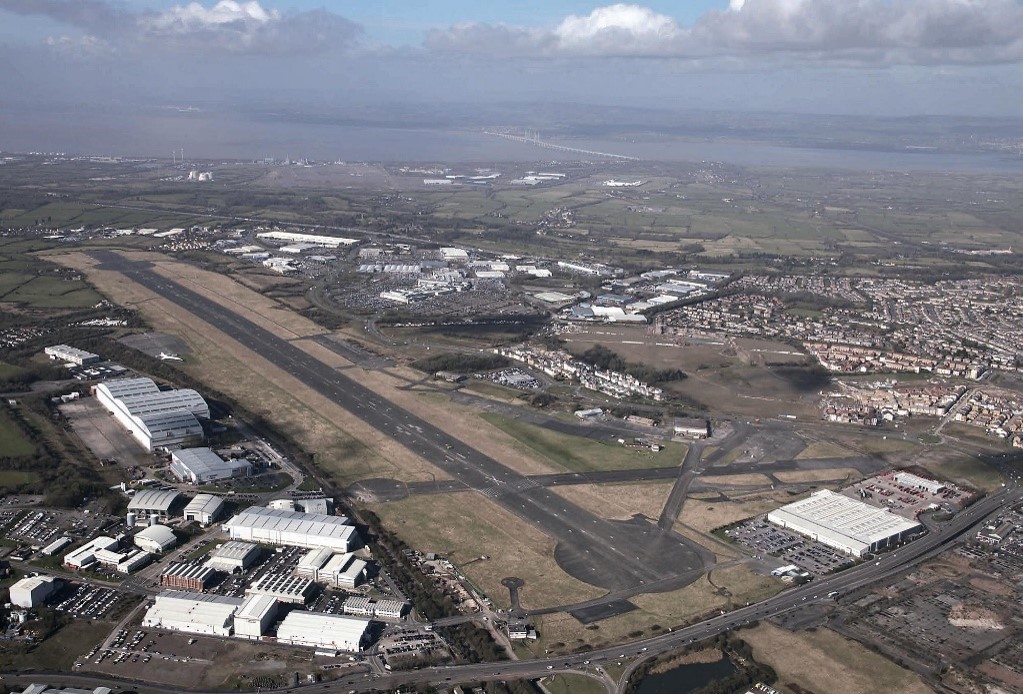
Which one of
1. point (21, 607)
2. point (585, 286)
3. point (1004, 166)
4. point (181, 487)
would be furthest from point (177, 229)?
point (1004, 166)

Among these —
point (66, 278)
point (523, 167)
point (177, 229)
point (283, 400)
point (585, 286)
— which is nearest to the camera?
point (283, 400)

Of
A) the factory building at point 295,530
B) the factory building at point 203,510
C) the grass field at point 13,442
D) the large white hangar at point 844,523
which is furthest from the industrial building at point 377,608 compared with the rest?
the grass field at point 13,442

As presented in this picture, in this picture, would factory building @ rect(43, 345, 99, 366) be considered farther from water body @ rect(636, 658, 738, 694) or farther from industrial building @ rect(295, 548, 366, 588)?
water body @ rect(636, 658, 738, 694)

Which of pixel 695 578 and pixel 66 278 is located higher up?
pixel 66 278

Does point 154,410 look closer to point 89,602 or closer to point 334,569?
point 89,602

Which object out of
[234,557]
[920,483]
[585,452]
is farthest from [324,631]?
[920,483]

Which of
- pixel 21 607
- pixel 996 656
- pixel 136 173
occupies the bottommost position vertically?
pixel 996 656

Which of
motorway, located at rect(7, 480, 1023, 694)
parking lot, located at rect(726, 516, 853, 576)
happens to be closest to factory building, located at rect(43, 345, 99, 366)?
motorway, located at rect(7, 480, 1023, 694)

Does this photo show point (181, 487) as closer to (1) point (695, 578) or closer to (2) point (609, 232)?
(1) point (695, 578)
